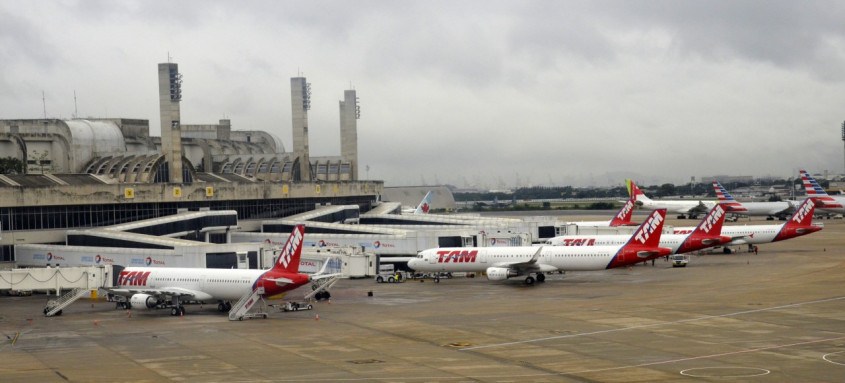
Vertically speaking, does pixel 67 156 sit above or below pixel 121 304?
above

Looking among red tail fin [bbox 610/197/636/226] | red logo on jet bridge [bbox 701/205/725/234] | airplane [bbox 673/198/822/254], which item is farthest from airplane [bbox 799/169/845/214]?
red logo on jet bridge [bbox 701/205/725/234]

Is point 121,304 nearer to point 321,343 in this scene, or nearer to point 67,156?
point 321,343

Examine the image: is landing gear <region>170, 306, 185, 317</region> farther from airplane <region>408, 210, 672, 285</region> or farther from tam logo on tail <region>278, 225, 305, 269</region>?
airplane <region>408, 210, 672, 285</region>

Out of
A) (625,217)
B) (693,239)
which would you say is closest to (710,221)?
(693,239)

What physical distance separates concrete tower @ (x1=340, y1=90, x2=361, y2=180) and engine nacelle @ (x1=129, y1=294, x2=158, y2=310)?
87.2m

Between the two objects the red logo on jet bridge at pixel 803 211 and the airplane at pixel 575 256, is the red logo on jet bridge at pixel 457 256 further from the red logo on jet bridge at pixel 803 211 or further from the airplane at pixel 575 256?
the red logo on jet bridge at pixel 803 211

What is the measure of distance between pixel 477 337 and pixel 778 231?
2667 inches

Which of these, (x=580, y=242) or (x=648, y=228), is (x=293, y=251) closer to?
(x=648, y=228)

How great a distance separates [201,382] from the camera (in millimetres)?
40781

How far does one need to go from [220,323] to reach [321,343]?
40.6 ft

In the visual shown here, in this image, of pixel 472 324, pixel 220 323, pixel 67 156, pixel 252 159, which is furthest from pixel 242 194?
pixel 472 324

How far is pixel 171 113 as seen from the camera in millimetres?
111250

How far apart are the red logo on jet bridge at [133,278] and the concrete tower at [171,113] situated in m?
38.2

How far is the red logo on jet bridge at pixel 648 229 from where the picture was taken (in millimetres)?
83250
